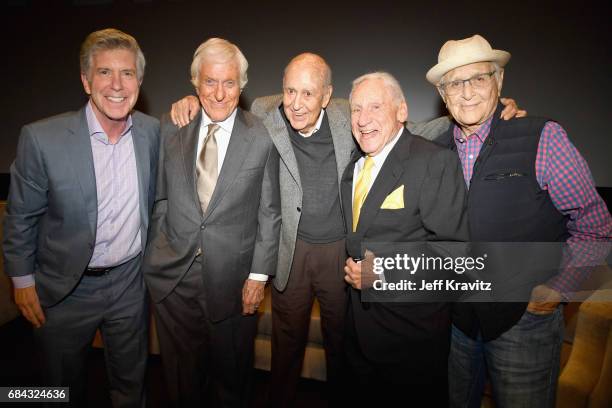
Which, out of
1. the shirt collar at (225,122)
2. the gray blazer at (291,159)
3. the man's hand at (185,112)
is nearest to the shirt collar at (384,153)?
the gray blazer at (291,159)

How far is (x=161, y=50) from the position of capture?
3.74 metres

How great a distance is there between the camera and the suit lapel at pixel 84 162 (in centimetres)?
160

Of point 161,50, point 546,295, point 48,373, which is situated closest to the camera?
point 546,295

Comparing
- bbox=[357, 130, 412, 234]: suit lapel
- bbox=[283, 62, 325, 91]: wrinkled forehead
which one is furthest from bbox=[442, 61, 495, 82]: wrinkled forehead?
bbox=[283, 62, 325, 91]: wrinkled forehead

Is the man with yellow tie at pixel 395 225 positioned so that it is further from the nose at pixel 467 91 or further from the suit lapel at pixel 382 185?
the nose at pixel 467 91

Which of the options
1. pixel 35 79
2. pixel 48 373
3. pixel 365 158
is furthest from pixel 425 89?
pixel 35 79

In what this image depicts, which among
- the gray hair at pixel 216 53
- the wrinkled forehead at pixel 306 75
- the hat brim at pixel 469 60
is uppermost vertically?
the gray hair at pixel 216 53

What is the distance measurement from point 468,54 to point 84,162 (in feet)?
6.12

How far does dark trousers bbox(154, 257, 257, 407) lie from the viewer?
1783 millimetres

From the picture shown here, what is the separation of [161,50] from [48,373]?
3.32 metres

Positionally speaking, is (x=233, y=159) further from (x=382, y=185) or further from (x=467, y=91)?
(x=467, y=91)

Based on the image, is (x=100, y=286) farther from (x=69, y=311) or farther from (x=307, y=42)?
(x=307, y=42)

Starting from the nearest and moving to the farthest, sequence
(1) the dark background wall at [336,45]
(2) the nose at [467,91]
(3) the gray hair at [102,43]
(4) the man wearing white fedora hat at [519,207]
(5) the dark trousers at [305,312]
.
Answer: (4) the man wearing white fedora hat at [519,207], (2) the nose at [467,91], (3) the gray hair at [102,43], (5) the dark trousers at [305,312], (1) the dark background wall at [336,45]

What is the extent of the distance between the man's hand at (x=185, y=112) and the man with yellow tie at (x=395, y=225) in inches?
34.8
